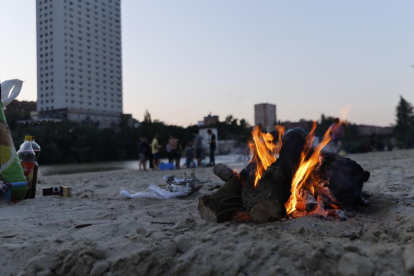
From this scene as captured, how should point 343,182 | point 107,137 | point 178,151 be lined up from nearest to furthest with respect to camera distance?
point 343,182
point 178,151
point 107,137

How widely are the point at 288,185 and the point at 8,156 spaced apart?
4.36 metres

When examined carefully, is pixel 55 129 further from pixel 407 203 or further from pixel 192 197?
pixel 407 203

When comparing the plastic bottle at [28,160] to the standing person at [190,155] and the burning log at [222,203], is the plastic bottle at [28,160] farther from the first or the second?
the standing person at [190,155]

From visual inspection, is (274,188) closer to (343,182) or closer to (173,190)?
(343,182)

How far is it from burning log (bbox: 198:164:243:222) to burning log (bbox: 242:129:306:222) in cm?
15

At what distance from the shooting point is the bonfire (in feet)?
10.2

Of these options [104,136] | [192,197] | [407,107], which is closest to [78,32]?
[104,136]

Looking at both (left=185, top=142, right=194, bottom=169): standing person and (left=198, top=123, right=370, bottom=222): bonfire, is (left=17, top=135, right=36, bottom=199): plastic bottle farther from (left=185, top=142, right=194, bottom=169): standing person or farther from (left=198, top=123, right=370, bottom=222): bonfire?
(left=185, top=142, right=194, bottom=169): standing person

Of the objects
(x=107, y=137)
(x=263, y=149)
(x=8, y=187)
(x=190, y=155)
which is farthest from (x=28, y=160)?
(x=107, y=137)

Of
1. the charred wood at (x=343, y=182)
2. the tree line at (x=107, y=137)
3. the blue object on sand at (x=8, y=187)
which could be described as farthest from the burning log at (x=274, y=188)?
the tree line at (x=107, y=137)

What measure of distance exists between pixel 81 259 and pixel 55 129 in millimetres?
38888

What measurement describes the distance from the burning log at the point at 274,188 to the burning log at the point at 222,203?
0.15m

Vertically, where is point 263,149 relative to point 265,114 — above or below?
below

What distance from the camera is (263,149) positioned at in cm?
379
